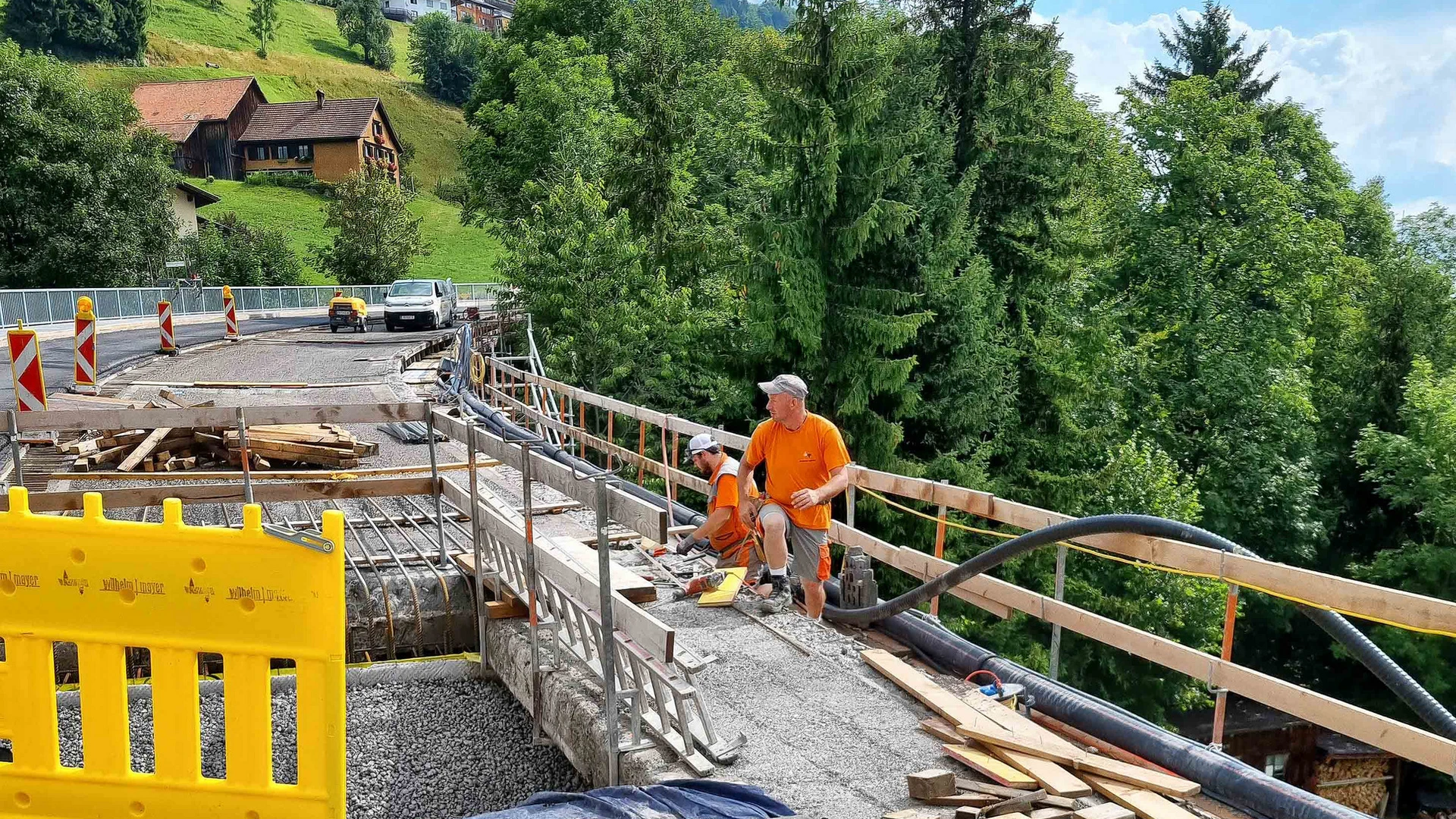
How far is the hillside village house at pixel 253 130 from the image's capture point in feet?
287

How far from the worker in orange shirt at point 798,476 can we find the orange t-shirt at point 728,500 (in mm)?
577

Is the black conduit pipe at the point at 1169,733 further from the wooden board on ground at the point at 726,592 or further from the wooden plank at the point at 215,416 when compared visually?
the wooden plank at the point at 215,416

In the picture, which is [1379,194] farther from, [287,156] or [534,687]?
[287,156]

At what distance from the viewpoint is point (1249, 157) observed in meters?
30.0

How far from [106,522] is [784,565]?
439 cm

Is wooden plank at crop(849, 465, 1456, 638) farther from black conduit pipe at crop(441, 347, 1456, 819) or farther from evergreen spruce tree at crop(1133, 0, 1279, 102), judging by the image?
evergreen spruce tree at crop(1133, 0, 1279, 102)

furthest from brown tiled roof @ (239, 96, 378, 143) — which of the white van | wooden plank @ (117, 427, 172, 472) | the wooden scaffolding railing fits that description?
the wooden scaffolding railing

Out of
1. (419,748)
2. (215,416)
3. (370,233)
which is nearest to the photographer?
(419,748)

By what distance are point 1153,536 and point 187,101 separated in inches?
4012

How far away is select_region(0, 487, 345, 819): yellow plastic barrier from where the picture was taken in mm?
3449

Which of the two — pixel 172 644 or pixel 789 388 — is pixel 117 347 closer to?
pixel 789 388

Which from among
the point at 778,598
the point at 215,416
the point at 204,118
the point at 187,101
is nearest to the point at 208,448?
the point at 215,416

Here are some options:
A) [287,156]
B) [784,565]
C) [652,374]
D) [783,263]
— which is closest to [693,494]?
[652,374]

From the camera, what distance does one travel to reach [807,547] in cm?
680
